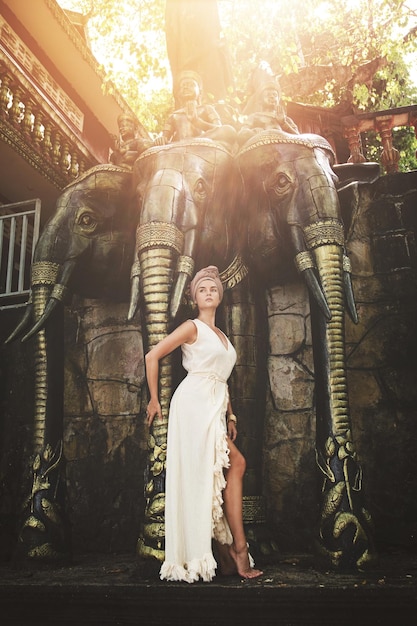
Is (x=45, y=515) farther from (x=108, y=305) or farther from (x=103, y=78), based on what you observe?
(x=103, y=78)

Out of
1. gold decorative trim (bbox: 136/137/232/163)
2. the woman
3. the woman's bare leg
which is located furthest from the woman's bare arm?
gold decorative trim (bbox: 136/137/232/163)

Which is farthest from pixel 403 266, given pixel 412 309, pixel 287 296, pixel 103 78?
pixel 103 78

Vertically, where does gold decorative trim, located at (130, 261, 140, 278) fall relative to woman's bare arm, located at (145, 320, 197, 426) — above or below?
above

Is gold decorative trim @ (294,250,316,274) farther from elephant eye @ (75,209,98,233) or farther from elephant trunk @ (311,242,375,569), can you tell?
elephant eye @ (75,209,98,233)

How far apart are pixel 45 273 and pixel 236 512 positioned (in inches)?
86.3

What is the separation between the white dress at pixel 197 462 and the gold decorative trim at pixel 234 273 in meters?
0.61

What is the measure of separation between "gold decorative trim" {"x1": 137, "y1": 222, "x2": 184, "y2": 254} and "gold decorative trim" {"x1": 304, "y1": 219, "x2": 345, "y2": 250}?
87 cm

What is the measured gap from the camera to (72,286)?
4.27 meters

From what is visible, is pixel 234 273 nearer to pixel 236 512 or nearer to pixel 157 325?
pixel 157 325

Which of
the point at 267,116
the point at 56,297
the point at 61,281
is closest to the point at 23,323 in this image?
the point at 56,297

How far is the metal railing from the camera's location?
5559mm

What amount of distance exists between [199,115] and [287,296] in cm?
167

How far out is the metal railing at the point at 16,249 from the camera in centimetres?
556

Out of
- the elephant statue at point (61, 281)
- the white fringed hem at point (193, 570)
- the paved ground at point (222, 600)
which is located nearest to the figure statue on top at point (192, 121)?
the elephant statue at point (61, 281)
